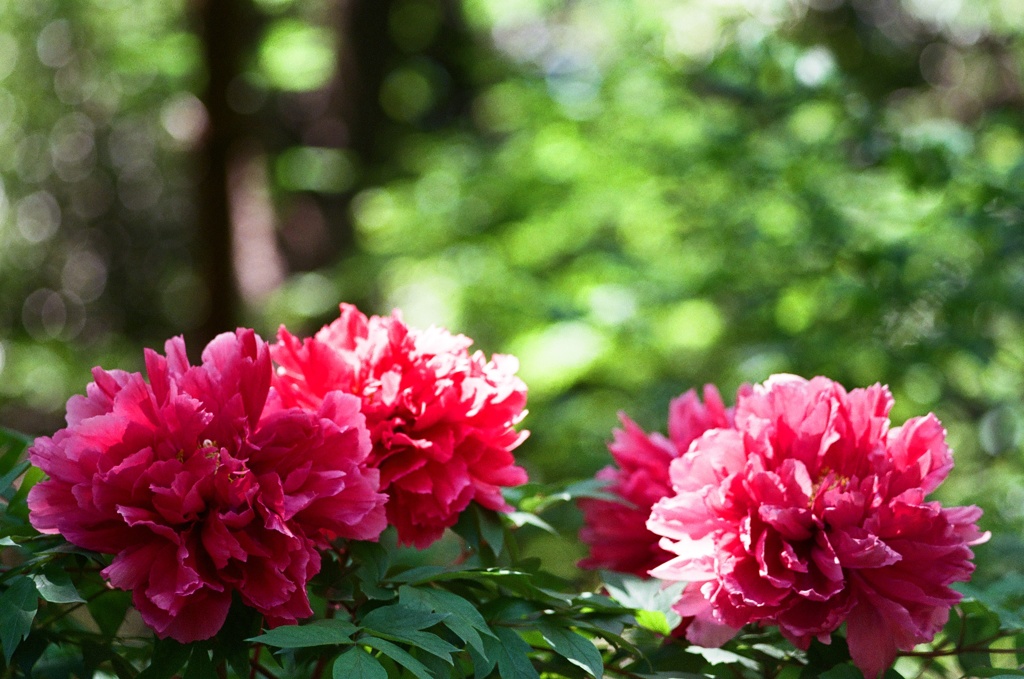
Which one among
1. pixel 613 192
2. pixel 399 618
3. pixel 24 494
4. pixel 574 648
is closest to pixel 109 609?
pixel 24 494

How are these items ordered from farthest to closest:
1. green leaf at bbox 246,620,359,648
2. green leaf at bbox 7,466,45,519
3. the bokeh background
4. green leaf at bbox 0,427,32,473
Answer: the bokeh background < green leaf at bbox 0,427,32,473 < green leaf at bbox 7,466,45,519 < green leaf at bbox 246,620,359,648

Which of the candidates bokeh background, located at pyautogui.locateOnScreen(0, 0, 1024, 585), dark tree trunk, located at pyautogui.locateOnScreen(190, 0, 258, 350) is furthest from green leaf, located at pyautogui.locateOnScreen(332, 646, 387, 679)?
dark tree trunk, located at pyautogui.locateOnScreen(190, 0, 258, 350)

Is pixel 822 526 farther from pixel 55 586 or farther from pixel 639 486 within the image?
pixel 55 586

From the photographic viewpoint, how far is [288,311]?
423 cm

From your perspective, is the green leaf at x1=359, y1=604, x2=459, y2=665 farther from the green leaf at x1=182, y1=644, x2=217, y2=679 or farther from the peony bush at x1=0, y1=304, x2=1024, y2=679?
the green leaf at x1=182, y1=644, x2=217, y2=679

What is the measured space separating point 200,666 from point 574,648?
29 cm

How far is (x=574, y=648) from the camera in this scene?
840mm

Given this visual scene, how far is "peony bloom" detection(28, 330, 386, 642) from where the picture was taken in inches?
31.1

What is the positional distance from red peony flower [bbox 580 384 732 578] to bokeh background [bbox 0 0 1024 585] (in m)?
0.82

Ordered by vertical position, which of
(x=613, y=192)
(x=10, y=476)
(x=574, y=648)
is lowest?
(x=613, y=192)

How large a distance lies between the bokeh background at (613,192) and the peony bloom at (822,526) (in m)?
0.86

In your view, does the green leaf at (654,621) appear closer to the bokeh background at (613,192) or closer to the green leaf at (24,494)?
the green leaf at (24,494)

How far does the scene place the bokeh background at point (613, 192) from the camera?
2238 millimetres

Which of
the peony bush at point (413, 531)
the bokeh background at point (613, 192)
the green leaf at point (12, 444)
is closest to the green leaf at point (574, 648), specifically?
the peony bush at point (413, 531)
